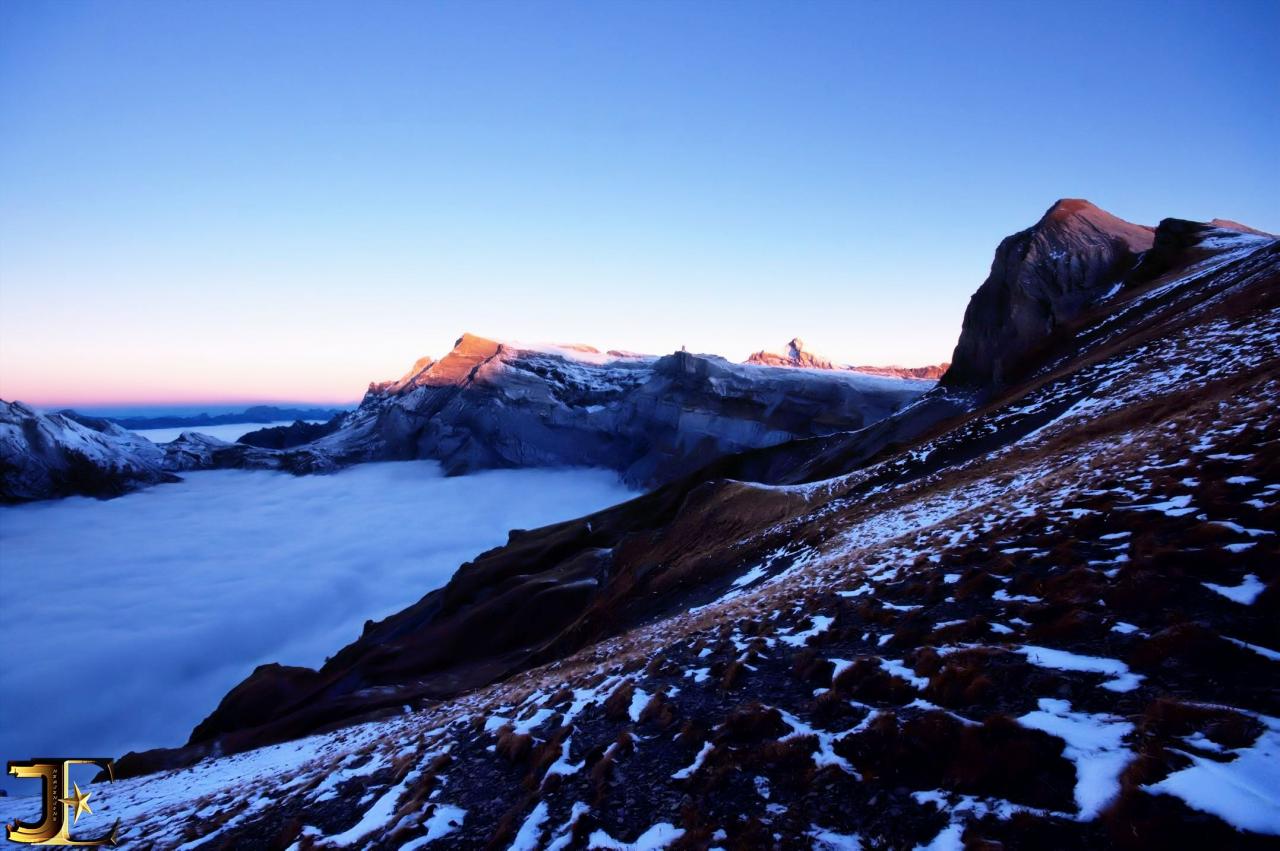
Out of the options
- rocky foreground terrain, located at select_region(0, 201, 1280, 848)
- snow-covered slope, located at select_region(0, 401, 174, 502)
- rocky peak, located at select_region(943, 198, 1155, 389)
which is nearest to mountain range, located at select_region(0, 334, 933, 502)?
snow-covered slope, located at select_region(0, 401, 174, 502)

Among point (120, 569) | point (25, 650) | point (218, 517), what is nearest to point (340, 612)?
point (25, 650)

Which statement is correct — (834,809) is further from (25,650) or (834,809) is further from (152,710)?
(25,650)

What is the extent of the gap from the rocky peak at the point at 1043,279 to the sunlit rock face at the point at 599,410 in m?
47.2

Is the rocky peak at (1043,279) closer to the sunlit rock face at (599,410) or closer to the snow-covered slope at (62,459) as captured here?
the sunlit rock face at (599,410)

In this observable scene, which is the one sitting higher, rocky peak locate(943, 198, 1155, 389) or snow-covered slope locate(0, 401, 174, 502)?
rocky peak locate(943, 198, 1155, 389)

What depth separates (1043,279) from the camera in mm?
48469

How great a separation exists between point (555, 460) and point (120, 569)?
10895cm

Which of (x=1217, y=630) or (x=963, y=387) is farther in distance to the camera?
(x=963, y=387)

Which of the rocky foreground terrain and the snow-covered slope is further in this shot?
the snow-covered slope

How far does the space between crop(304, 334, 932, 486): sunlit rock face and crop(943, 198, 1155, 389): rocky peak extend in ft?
155

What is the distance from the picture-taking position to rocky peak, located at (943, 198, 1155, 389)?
1822 inches

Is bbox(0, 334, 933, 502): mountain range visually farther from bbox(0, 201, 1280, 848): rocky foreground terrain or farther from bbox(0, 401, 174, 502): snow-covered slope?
bbox(0, 201, 1280, 848): rocky foreground terrain

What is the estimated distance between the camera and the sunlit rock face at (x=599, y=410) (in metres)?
107

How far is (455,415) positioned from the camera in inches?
6186
